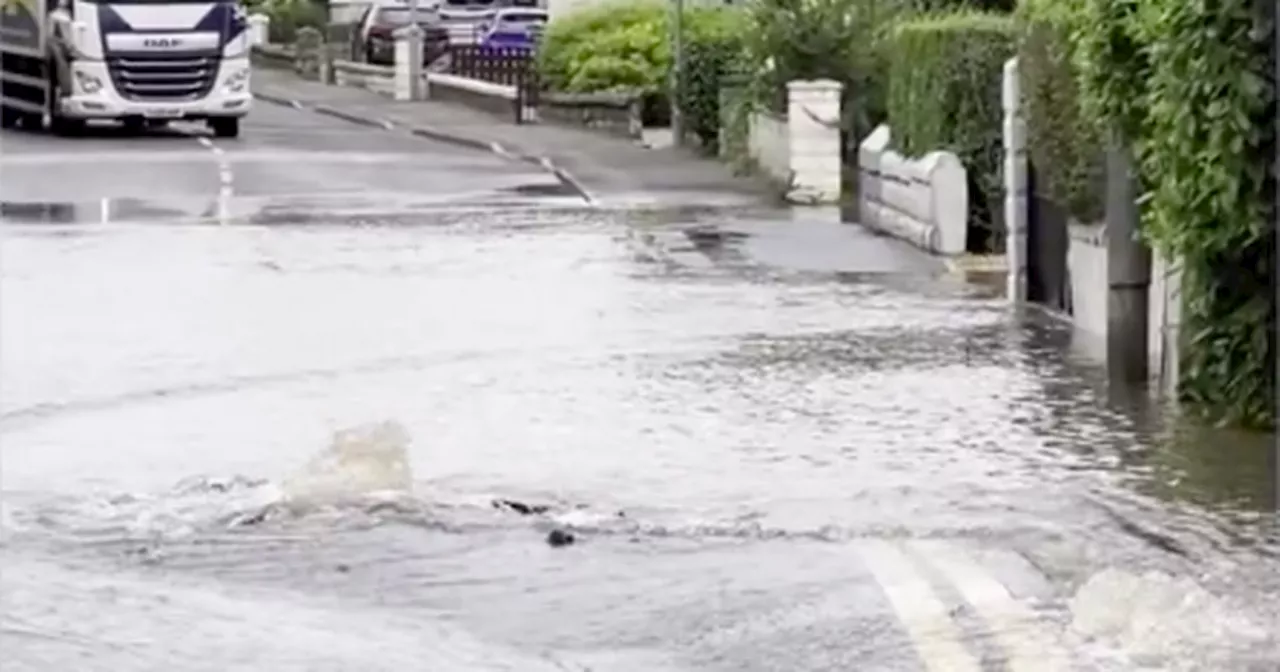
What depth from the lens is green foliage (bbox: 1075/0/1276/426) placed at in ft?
38.1

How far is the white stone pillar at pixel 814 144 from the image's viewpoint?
89.7ft

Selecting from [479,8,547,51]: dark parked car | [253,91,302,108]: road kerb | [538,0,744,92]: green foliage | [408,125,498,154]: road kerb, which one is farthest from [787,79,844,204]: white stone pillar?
[479,8,547,51]: dark parked car

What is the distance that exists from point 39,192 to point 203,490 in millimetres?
18739

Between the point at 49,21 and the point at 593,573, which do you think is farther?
the point at 49,21

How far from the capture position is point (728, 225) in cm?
2450

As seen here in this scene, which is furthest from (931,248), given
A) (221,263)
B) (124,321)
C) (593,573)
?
(593,573)

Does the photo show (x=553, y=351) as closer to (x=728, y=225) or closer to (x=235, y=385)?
(x=235, y=385)

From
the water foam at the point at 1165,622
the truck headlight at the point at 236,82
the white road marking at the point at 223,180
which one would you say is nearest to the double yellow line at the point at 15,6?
the truck headlight at the point at 236,82

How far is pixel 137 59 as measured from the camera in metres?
39.8

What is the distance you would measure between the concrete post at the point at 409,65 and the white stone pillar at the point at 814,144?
2284 cm

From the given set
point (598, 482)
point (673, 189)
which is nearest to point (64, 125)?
point (673, 189)

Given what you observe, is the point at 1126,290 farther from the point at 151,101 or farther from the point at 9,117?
the point at 9,117

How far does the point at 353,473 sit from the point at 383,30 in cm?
4773

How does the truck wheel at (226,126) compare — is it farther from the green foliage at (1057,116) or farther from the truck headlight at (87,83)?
the green foliage at (1057,116)
